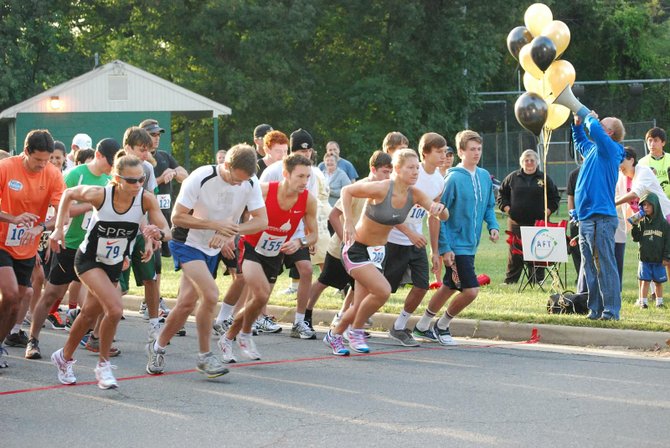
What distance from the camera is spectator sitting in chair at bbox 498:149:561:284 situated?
1567 centimetres

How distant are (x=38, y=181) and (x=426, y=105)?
35.9 metres

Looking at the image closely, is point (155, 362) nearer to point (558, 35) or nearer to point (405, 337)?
point (405, 337)

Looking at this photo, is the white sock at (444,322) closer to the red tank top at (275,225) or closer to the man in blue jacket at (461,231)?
the man in blue jacket at (461,231)

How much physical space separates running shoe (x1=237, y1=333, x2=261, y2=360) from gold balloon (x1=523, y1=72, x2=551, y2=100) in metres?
5.61

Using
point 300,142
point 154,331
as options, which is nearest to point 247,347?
point 154,331

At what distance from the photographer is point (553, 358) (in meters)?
9.71

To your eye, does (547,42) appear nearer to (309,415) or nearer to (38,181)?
(38,181)

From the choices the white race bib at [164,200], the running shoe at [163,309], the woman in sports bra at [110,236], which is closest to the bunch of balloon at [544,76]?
the white race bib at [164,200]

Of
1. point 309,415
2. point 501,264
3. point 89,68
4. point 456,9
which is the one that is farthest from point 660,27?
point 309,415

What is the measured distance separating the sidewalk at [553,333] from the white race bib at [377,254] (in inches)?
70.0

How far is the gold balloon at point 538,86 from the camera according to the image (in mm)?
13562

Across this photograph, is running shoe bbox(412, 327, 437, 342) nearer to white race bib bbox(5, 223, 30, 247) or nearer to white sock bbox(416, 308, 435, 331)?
white sock bbox(416, 308, 435, 331)

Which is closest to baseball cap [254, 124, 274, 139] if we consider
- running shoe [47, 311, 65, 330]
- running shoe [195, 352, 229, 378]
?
running shoe [47, 311, 65, 330]

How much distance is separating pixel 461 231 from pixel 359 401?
3362mm
